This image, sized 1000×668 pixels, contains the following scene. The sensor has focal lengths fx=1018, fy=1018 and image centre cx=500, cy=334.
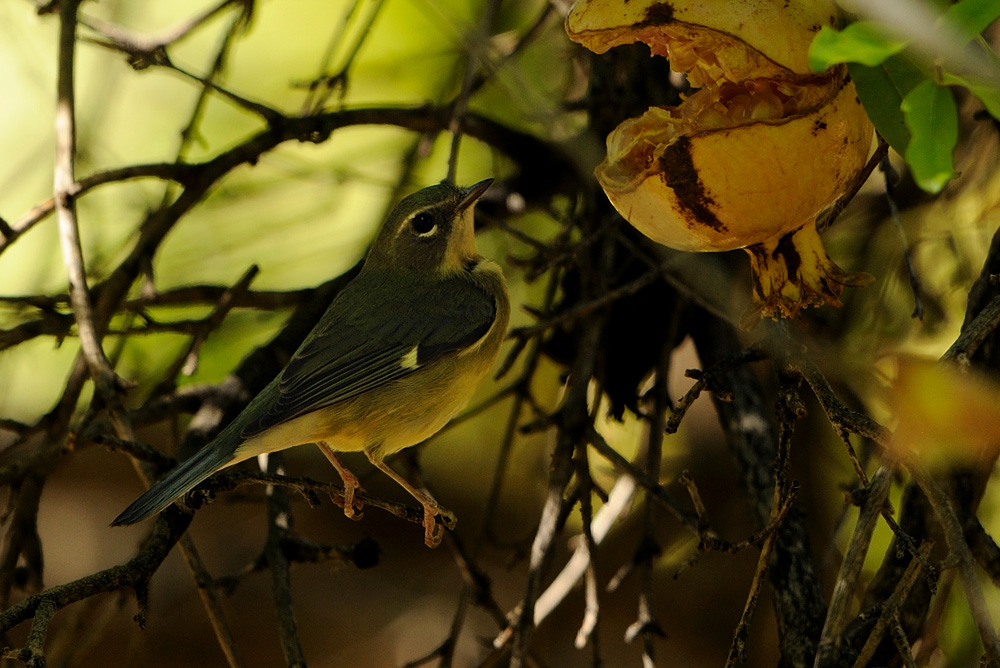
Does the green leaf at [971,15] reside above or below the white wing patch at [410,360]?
below

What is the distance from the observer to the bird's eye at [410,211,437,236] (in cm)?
348

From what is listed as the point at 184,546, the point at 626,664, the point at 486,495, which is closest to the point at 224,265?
the point at 486,495

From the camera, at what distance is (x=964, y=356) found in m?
1.82

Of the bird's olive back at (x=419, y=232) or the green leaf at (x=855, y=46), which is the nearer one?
the green leaf at (x=855, y=46)

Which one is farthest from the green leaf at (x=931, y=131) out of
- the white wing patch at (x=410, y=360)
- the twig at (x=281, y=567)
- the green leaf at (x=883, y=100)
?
the white wing patch at (x=410, y=360)

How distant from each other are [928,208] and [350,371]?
213 centimetres

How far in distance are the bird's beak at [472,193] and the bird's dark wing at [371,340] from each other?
0.26 metres

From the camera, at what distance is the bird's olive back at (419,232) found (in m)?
3.43

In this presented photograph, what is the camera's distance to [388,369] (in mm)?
3113

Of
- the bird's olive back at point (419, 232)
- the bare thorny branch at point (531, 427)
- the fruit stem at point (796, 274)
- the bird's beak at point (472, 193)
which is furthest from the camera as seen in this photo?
the bird's olive back at point (419, 232)

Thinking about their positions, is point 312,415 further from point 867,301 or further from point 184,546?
point 867,301

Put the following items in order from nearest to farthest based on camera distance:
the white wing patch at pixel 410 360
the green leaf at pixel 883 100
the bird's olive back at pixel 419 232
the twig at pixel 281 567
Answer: the green leaf at pixel 883 100 → the twig at pixel 281 567 → the white wing patch at pixel 410 360 → the bird's olive back at pixel 419 232

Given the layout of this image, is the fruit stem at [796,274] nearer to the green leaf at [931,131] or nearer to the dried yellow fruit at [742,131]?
the dried yellow fruit at [742,131]

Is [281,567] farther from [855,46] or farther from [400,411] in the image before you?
[855,46]
